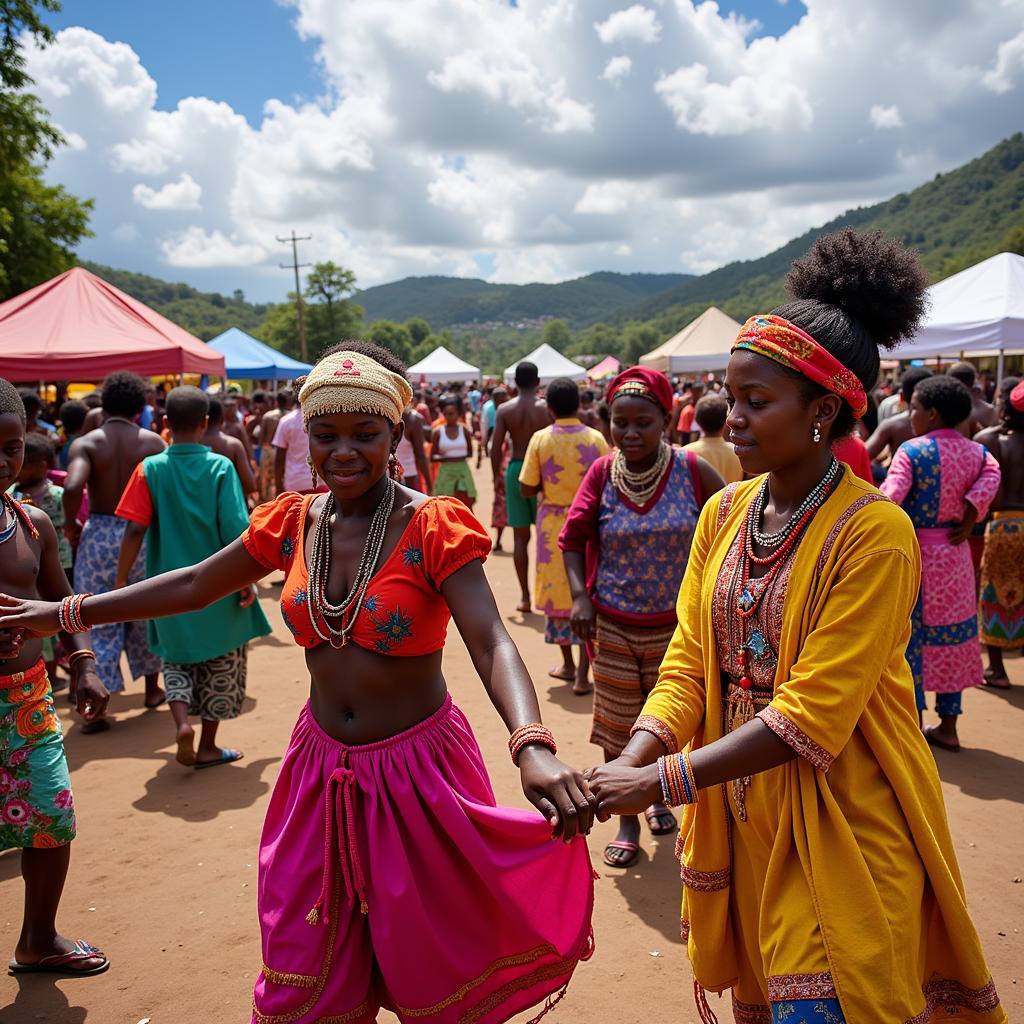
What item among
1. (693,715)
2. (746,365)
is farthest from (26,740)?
(746,365)

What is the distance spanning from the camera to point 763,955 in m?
2.04

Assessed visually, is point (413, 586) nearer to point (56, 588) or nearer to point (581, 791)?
point (581, 791)

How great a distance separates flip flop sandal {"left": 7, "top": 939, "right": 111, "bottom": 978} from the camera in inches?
136

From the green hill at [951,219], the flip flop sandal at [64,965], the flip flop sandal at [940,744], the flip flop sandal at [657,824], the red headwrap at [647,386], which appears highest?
the green hill at [951,219]

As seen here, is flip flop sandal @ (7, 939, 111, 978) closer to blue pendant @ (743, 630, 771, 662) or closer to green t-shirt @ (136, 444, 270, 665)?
green t-shirt @ (136, 444, 270, 665)

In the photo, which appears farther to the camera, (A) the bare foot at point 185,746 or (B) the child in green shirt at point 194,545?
(B) the child in green shirt at point 194,545

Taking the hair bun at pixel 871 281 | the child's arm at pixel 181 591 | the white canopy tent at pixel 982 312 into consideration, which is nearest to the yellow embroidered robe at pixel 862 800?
the hair bun at pixel 871 281

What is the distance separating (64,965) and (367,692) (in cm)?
209

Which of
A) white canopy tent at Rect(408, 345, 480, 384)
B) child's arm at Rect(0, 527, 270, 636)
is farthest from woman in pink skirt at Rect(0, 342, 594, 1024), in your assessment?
white canopy tent at Rect(408, 345, 480, 384)

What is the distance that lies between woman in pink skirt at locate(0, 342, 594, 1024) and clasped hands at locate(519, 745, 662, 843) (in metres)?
0.14

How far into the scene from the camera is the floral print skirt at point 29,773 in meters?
3.20

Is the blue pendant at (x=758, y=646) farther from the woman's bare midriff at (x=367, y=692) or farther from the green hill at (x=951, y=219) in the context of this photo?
the green hill at (x=951, y=219)

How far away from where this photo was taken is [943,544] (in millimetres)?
5578

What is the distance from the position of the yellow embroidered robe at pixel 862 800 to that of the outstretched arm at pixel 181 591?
1.59 meters
